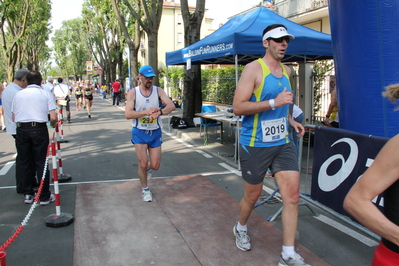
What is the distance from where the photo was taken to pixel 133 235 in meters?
4.11

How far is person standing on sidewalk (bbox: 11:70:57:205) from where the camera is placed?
16.3 feet

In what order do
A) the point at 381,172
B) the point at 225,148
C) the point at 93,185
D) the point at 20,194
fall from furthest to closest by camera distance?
1. the point at 225,148
2. the point at 93,185
3. the point at 20,194
4. the point at 381,172

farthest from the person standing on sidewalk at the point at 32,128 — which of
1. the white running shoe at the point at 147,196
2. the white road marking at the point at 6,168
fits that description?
the white road marking at the point at 6,168

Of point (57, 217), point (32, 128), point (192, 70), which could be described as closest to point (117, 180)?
point (32, 128)

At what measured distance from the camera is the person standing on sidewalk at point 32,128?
4977mm

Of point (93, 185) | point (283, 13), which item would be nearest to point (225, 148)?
point (93, 185)

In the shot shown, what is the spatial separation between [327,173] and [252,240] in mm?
1191

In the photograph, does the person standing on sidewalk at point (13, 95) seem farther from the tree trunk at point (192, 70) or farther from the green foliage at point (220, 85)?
the green foliage at point (220, 85)

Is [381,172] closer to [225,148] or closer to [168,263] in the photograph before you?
[168,263]

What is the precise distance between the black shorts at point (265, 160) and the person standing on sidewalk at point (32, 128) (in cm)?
304

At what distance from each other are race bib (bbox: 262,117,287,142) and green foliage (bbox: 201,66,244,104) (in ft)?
48.9

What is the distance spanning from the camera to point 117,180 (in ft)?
21.1

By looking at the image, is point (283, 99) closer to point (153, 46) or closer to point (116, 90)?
point (153, 46)

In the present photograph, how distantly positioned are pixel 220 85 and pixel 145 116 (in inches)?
642
